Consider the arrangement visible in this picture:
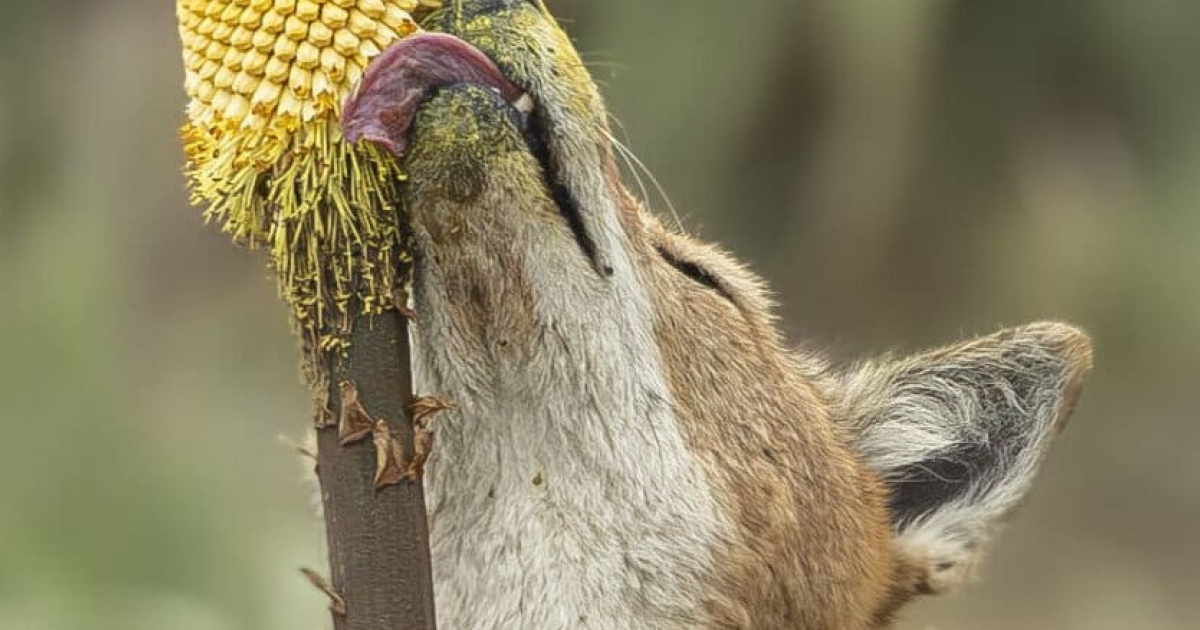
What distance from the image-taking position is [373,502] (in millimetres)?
2312

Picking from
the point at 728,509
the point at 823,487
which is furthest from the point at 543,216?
the point at 823,487

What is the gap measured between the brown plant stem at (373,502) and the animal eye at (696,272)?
85 cm

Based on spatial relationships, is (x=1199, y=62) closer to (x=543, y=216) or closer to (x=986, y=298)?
(x=986, y=298)

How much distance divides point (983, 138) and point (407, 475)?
20.6 feet

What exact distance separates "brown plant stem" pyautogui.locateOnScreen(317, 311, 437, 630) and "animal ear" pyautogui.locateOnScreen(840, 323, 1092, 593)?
1.55 m

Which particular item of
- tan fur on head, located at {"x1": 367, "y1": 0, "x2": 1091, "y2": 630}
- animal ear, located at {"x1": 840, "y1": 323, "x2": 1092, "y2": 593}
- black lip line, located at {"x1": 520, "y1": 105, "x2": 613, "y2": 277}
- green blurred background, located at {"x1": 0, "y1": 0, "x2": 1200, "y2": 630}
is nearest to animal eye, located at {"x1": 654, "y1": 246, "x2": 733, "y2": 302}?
tan fur on head, located at {"x1": 367, "y1": 0, "x2": 1091, "y2": 630}

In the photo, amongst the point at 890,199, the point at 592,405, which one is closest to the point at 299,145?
the point at 592,405

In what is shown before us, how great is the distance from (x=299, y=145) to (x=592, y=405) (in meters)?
0.73

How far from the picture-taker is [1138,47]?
320 inches

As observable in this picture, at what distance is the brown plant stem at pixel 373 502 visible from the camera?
2307 millimetres

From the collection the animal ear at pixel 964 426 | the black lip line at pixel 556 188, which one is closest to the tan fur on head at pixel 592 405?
the black lip line at pixel 556 188

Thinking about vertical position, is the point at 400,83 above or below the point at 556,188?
above

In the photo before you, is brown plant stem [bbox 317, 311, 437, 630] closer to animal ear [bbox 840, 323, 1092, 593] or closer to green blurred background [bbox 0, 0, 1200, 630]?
animal ear [bbox 840, 323, 1092, 593]

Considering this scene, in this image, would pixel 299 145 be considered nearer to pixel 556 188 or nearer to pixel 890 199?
pixel 556 188
